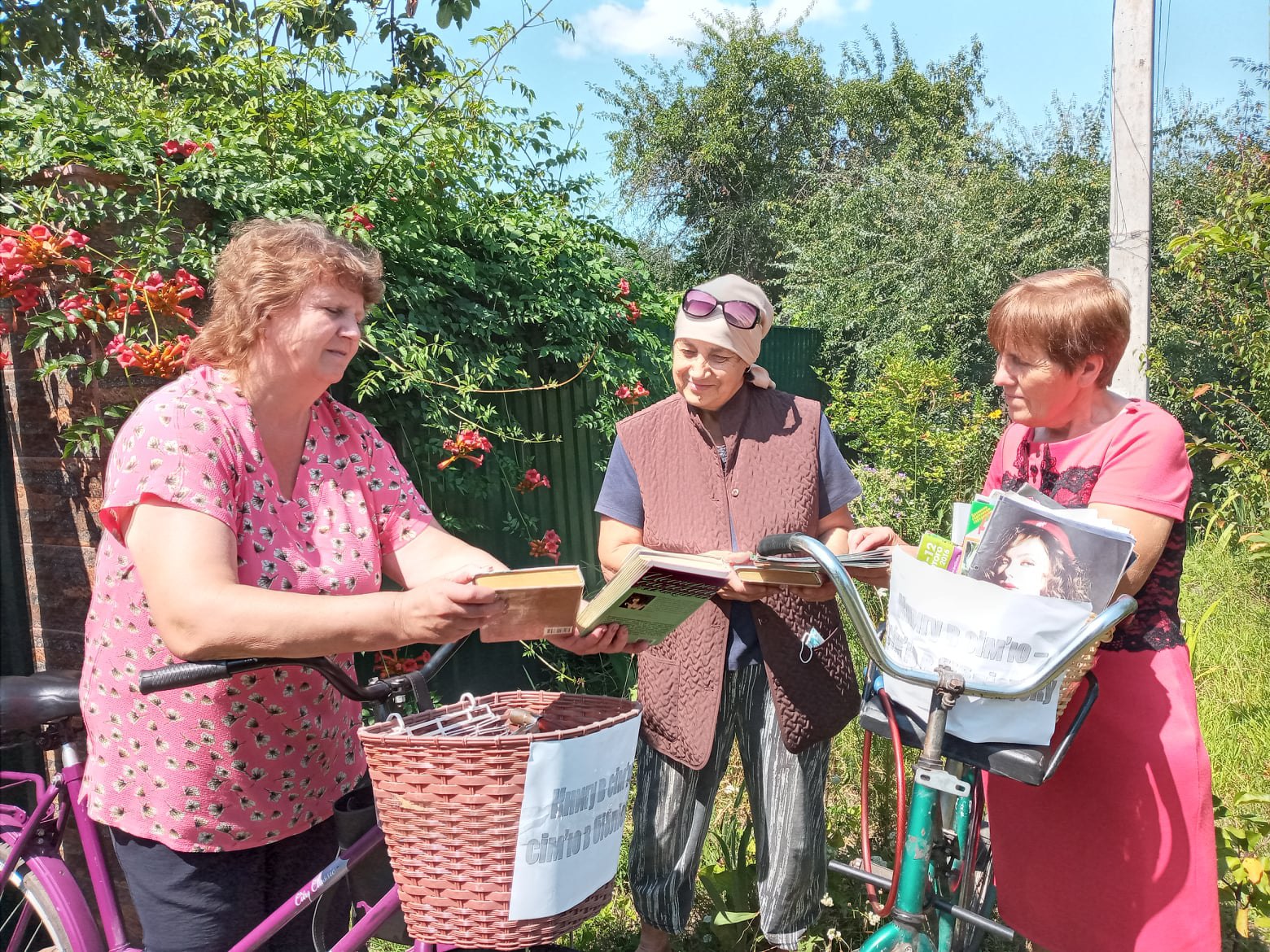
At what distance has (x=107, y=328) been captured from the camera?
2668 mm

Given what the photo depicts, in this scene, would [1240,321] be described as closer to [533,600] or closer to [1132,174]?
[1132,174]

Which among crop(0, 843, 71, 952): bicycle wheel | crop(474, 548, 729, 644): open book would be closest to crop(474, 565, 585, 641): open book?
crop(474, 548, 729, 644): open book

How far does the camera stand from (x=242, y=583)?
1.64 m

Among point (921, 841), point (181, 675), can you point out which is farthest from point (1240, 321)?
→ point (181, 675)

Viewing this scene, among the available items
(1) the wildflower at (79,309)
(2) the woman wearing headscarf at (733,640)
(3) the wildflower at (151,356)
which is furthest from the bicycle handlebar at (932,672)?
(1) the wildflower at (79,309)

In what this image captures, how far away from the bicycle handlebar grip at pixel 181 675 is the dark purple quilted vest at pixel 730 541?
1262mm

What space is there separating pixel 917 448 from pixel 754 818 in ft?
13.8

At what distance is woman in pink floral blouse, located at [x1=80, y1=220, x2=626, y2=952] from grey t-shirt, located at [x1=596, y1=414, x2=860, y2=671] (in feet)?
2.25

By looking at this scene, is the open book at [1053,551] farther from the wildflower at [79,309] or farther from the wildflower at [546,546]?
the wildflower at [546,546]

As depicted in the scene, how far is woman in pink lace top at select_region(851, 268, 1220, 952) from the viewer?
188 centimetres

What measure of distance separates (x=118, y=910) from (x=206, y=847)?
23.5 inches

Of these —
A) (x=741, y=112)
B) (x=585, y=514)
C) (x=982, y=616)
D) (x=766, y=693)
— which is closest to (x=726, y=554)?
(x=766, y=693)

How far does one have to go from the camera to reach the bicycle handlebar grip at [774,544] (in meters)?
1.90

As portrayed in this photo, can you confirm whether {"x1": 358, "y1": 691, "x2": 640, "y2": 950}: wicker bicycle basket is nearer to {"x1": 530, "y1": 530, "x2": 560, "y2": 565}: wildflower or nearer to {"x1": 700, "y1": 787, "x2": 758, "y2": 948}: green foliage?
{"x1": 700, "y1": 787, "x2": 758, "y2": 948}: green foliage
